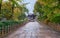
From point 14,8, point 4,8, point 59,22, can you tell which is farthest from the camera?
point 14,8

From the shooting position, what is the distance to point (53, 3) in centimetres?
2777

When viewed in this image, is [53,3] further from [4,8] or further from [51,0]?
[4,8]

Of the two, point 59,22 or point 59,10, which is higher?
point 59,10

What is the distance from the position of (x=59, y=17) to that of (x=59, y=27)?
4.48 m

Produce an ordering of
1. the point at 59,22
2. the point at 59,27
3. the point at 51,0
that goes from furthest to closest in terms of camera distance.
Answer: the point at 59,22
the point at 59,27
the point at 51,0

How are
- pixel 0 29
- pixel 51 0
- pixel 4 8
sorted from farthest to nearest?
pixel 4 8 → pixel 51 0 → pixel 0 29

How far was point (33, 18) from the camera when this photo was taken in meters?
187

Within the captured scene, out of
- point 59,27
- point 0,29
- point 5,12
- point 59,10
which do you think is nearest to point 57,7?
point 59,10

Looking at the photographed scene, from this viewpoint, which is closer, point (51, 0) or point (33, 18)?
point (51, 0)

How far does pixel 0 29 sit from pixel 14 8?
29.4 metres

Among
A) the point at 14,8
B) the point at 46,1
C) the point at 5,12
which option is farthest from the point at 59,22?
the point at 14,8

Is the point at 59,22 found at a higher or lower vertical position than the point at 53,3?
lower

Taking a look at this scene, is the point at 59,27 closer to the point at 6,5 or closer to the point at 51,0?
the point at 51,0

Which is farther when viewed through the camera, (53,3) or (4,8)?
(4,8)
